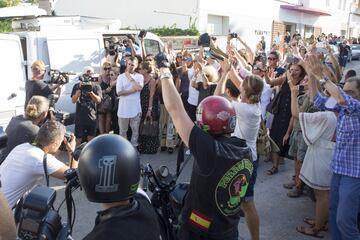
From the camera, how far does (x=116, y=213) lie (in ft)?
5.13

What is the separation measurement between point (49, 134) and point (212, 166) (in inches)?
64.5

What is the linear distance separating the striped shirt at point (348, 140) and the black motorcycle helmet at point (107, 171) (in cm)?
206

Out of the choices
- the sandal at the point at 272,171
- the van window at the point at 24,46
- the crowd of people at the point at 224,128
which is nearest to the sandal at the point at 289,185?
the crowd of people at the point at 224,128

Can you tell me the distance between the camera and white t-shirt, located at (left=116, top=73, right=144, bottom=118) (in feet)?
21.6

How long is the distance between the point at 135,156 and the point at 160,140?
5.39 meters

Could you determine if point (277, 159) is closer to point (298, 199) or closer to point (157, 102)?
point (298, 199)

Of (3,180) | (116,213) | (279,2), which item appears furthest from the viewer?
(279,2)

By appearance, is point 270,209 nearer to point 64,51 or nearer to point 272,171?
point 272,171

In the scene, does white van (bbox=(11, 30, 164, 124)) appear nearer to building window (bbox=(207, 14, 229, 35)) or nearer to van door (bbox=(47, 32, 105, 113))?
van door (bbox=(47, 32, 105, 113))

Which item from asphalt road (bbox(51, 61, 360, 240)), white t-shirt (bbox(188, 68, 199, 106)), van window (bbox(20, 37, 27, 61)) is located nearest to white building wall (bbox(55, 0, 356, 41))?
white t-shirt (bbox(188, 68, 199, 106))

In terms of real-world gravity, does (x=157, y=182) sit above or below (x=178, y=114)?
below

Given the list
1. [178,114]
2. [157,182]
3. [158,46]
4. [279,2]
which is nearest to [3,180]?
[157,182]

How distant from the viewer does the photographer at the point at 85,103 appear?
615cm

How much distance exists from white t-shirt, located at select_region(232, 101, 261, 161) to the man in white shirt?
10.6 feet
